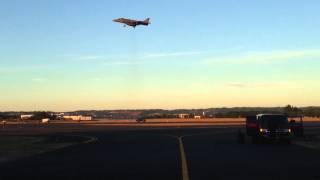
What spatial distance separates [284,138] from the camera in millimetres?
39750

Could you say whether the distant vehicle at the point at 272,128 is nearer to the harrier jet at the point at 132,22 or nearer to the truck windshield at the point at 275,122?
the truck windshield at the point at 275,122

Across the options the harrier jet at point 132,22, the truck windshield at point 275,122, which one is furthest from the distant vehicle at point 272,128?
the harrier jet at point 132,22

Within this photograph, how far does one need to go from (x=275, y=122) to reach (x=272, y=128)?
0.43 m

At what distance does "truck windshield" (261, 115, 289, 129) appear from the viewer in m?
39.8

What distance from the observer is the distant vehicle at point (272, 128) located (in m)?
39.6

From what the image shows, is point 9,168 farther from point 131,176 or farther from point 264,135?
point 264,135

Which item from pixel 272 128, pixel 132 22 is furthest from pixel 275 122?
pixel 132 22

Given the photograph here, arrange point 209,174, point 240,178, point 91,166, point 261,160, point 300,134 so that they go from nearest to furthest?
point 240,178, point 209,174, point 91,166, point 261,160, point 300,134

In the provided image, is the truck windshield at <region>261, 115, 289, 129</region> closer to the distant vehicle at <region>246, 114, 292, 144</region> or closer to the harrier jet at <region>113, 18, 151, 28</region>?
the distant vehicle at <region>246, 114, 292, 144</region>

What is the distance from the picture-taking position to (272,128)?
131 ft

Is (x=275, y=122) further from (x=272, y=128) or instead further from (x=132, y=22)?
(x=132, y=22)

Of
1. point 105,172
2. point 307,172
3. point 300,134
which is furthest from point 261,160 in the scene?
point 300,134

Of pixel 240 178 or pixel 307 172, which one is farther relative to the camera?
pixel 307 172

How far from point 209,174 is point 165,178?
5.37 ft
